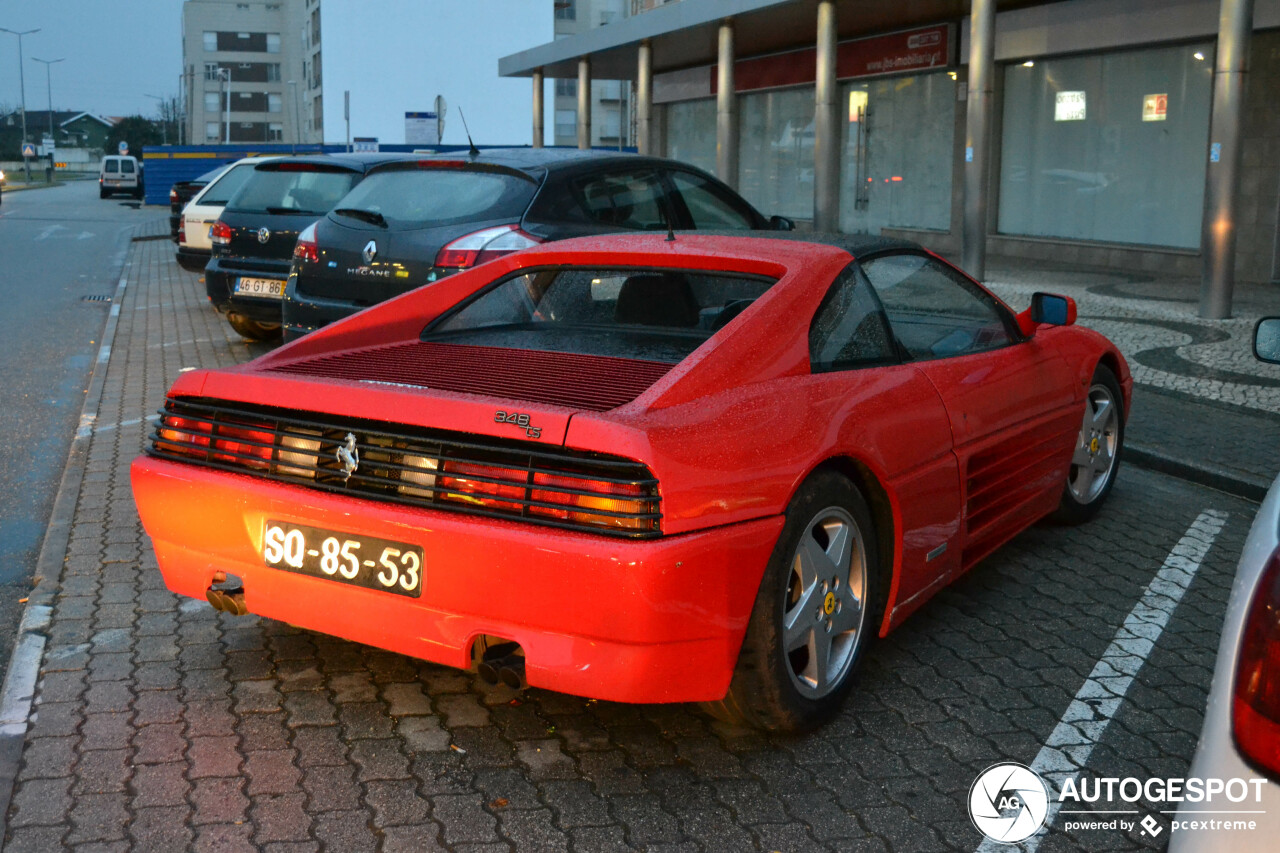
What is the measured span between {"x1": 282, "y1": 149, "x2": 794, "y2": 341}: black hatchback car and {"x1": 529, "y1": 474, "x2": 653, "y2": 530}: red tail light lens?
464 centimetres

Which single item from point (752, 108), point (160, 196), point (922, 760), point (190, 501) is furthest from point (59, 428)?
point (160, 196)

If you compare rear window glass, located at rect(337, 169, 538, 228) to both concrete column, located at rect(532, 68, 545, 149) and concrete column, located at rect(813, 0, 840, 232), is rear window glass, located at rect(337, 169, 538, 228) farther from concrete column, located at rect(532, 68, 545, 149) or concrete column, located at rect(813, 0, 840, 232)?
concrete column, located at rect(532, 68, 545, 149)

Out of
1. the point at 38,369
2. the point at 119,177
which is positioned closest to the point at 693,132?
the point at 38,369

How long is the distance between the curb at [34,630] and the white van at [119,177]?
2328 inches

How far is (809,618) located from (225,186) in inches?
504

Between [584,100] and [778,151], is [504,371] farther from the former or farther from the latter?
[584,100]

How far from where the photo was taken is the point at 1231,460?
7016mm

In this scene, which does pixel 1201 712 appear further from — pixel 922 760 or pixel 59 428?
pixel 59 428

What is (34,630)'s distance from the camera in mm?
4535

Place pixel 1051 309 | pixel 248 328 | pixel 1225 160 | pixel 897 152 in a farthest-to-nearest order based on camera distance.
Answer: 1. pixel 897 152
2. pixel 1225 160
3. pixel 248 328
4. pixel 1051 309

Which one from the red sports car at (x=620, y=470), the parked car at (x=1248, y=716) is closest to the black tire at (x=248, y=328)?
the red sports car at (x=620, y=470)

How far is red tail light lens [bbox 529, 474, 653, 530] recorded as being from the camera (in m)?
3.13

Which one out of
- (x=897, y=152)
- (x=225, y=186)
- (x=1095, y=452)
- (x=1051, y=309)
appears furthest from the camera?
(x=897, y=152)

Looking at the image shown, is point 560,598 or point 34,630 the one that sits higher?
point 560,598
